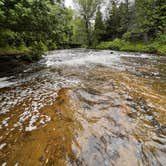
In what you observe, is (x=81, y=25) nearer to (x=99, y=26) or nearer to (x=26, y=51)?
(x=99, y=26)

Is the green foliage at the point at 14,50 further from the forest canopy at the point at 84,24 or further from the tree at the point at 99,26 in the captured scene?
the tree at the point at 99,26

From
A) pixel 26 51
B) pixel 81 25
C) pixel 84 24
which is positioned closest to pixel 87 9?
pixel 84 24

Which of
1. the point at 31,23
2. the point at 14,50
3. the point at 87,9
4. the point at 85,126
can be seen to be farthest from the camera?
the point at 87,9

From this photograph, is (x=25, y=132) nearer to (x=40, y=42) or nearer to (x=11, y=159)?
(x=11, y=159)

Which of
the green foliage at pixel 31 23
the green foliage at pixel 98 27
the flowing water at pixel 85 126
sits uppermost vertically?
the green foliage at pixel 31 23

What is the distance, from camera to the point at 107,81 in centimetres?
484

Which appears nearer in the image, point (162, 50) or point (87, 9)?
point (162, 50)

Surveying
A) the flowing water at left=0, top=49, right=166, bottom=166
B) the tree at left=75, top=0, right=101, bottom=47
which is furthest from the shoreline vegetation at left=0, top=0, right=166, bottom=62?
the flowing water at left=0, top=49, right=166, bottom=166

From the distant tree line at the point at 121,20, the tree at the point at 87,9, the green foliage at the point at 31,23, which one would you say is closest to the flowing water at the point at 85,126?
the green foliage at the point at 31,23

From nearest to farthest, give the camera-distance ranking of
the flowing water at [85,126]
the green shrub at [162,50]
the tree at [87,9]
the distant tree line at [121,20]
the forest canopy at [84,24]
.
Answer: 1. the flowing water at [85,126]
2. the forest canopy at [84,24]
3. the green shrub at [162,50]
4. the distant tree line at [121,20]
5. the tree at [87,9]

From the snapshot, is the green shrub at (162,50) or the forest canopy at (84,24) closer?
the forest canopy at (84,24)

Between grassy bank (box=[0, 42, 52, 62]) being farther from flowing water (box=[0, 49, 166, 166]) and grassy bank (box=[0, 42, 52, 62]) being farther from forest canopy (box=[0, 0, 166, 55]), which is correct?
flowing water (box=[0, 49, 166, 166])

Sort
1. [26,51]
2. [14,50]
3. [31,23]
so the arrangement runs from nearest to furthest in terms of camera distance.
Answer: [31,23]
[14,50]
[26,51]

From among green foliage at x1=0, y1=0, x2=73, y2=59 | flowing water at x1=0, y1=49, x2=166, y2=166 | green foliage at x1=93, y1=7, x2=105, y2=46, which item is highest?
green foliage at x1=0, y1=0, x2=73, y2=59
